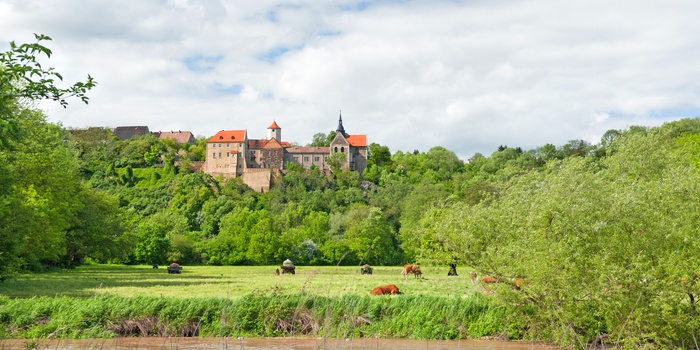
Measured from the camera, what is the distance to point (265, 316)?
65.8 feet

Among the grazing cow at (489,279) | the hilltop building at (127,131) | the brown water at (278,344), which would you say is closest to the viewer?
the brown water at (278,344)

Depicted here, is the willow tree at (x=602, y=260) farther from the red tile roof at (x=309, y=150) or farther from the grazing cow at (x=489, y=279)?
the red tile roof at (x=309, y=150)

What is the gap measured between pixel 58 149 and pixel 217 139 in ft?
320

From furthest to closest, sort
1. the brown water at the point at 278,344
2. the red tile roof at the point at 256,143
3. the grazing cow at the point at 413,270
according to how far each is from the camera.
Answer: the red tile roof at the point at 256,143, the grazing cow at the point at 413,270, the brown water at the point at 278,344

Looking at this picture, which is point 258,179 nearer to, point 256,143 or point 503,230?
point 256,143

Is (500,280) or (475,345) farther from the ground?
(500,280)

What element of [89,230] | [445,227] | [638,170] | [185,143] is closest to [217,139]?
[185,143]

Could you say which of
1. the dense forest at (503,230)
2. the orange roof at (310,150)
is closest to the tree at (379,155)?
the orange roof at (310,150)

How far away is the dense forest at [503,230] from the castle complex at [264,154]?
119 feet

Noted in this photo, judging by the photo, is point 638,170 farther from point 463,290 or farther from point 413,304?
point 413,304

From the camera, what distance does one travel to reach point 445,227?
23.1m

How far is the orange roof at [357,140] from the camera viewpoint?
144250 mm

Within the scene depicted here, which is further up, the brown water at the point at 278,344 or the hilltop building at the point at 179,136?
the hilltop building at the point at 179,136

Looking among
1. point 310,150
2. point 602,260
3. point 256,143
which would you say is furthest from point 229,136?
point 602,260
